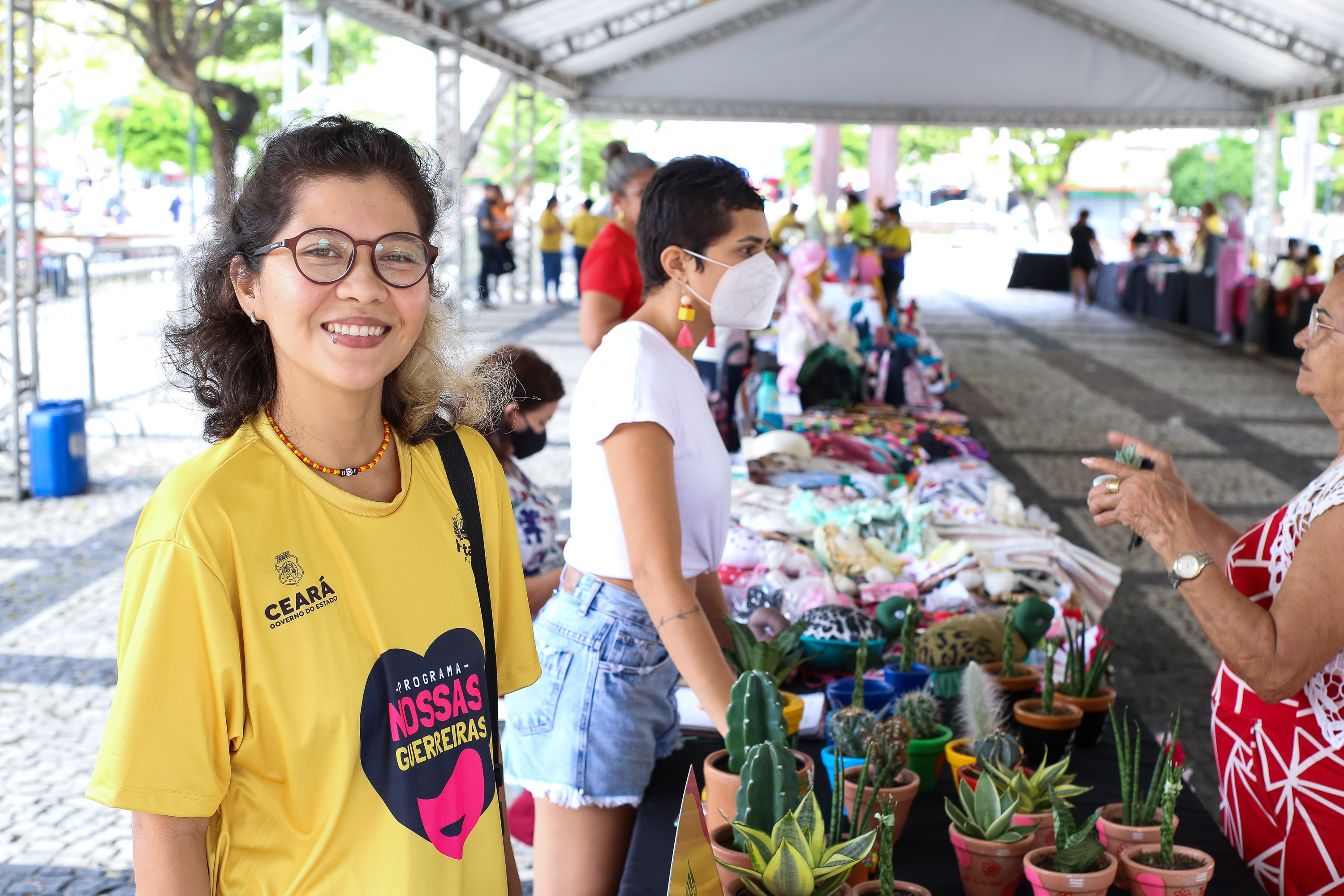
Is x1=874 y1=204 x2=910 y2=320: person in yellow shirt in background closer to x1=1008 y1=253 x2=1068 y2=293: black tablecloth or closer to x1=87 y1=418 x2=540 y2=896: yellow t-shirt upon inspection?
x1=1008 y1=253 x2=1068 y2=293: black tablecloth

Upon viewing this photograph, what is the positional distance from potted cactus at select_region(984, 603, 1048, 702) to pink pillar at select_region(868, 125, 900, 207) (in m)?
23.5

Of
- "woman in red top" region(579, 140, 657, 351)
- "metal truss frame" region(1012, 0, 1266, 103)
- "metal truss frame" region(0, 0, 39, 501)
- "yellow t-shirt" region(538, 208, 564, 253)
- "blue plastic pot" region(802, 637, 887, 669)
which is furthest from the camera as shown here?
"metal truss frame" region(1012, 0, 1266, 103)

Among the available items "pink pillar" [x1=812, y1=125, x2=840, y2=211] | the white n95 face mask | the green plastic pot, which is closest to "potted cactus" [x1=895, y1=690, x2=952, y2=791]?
the green plastic pot

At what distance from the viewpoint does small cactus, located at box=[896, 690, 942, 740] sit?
1.92m

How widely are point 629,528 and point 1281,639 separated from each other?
919 mm

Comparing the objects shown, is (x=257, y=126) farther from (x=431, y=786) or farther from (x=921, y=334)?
(x=921, y=334)

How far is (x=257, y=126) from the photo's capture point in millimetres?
1273

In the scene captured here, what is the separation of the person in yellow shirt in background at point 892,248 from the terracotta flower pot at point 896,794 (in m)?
12.0

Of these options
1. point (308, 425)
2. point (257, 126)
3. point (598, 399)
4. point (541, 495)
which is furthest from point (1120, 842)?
point (541, 495)

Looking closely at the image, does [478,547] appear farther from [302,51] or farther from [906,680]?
[302,51]

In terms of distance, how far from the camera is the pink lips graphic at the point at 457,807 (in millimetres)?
1096

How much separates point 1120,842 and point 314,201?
1.32 m

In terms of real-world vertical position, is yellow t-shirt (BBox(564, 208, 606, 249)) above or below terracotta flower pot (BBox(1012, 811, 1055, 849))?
above

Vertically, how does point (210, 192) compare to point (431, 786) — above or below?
above
